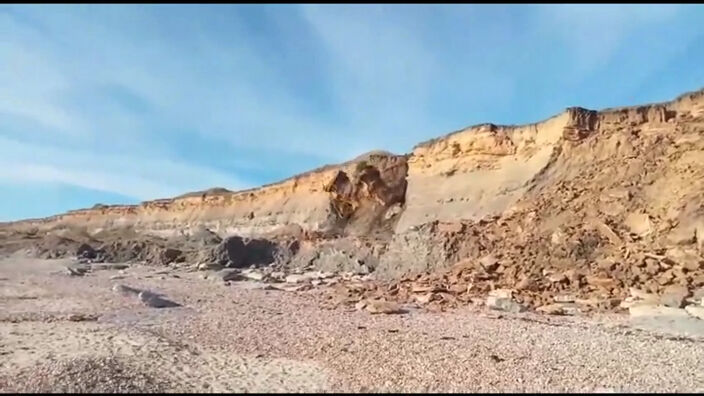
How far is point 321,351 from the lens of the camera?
8.70 meters

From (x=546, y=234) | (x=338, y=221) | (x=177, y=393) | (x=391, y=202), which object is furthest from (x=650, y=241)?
(x=338, y=221)

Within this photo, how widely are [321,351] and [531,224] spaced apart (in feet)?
36.6

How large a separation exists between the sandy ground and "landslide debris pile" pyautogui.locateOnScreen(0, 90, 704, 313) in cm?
253

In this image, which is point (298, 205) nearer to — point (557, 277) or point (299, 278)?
point (299, 278)

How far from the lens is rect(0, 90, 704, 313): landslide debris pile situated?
1434cm

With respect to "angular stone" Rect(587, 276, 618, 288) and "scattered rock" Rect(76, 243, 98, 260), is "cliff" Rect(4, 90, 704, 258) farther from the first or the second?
"scattered rock" Rect(76, 243, 98, 260)

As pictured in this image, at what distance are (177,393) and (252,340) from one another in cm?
300

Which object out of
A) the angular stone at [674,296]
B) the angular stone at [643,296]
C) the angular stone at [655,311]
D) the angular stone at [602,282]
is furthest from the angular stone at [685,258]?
the angular stone at [655,311]

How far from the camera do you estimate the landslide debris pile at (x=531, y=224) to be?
14336 mm

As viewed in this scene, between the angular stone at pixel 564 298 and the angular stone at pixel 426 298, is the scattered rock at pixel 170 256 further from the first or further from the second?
the angular stone at pixel 564 298

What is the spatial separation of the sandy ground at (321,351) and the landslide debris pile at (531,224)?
2527 millimetres

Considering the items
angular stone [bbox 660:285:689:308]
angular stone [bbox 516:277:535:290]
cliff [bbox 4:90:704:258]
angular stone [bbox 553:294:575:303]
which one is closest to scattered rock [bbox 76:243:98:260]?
cliff [bbox 4:90:704:258]

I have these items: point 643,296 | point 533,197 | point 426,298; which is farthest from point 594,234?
point 426,298

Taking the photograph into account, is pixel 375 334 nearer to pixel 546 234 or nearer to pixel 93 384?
pixel 93 384
